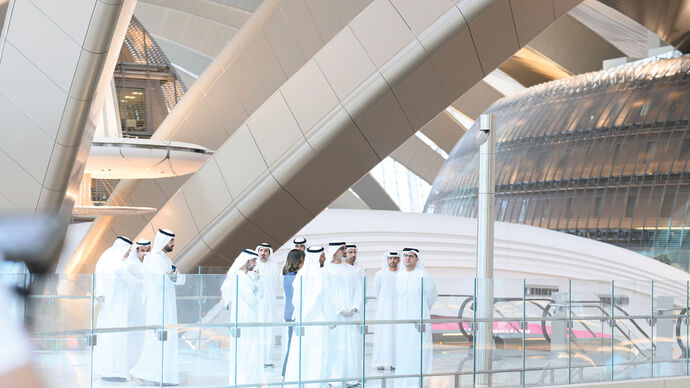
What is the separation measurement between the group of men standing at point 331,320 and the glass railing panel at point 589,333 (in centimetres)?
246

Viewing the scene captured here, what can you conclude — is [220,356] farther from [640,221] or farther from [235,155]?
[640,221]

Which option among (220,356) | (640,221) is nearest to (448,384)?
(220,356)

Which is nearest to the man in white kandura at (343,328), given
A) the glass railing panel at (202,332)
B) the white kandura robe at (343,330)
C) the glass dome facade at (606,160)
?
the white kandura robe at (343,330)

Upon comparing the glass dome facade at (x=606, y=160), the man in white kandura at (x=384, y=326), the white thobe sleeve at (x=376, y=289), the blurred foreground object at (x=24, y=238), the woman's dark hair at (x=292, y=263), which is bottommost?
the man in white kandura at (x=384, y=326)

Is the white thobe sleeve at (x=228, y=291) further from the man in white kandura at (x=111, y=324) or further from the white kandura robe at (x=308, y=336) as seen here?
the man in white kandura at (x=111, y=324)

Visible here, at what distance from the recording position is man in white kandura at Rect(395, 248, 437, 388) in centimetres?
1016

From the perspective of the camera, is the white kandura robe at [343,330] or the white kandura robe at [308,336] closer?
the white kandura robe at [308,336]

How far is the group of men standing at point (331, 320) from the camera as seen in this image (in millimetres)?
9195

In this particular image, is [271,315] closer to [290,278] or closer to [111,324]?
[290,278]

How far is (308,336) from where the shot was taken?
9508mm

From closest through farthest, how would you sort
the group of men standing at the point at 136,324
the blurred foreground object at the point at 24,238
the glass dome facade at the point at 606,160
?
1. the blurred foreground object at the point at 24,238
2. the group of men standing at the point at 136,324
3. the glass dome facade at the point at 606,160

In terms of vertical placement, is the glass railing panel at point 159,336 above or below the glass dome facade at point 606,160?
below

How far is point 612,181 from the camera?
1148 inches

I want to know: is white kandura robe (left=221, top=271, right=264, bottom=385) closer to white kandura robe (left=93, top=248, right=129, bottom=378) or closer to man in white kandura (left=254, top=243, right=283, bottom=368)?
man in white kandura (left=254, top=243, right=283, bottom=368)
